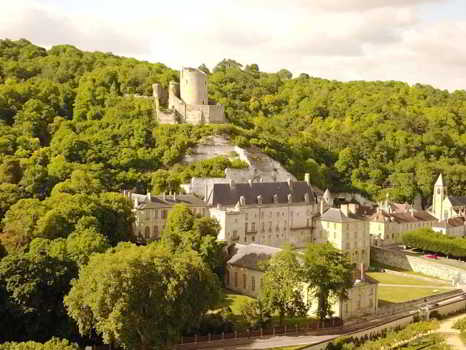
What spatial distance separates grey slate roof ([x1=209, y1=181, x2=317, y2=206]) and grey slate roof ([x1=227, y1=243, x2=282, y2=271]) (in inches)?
290

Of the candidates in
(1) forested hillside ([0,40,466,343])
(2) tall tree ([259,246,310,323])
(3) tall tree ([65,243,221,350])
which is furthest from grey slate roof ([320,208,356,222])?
(3) tall tree ([65,243,221,350])

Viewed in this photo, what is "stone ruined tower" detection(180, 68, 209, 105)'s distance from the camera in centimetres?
8294

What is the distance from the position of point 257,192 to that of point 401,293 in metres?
15.8

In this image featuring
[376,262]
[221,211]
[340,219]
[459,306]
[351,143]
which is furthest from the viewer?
[351,143]

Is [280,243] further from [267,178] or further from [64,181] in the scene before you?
[64,181]

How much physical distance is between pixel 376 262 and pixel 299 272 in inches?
1034

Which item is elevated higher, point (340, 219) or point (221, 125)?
point (221, 125)

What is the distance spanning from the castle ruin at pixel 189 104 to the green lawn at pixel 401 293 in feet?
119

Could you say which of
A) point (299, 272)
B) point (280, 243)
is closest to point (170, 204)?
point (280, 243)

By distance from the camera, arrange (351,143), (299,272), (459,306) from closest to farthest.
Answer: (299,272) → (459,306) → (351,143)

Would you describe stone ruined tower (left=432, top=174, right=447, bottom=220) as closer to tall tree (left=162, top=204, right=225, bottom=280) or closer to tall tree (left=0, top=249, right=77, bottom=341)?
tall tree (left=162, top=204, right=225, bottom=280)

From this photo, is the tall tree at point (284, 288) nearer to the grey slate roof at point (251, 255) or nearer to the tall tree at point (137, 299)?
the tall tree at point (137, 299)

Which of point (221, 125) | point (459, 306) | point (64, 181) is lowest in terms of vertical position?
point (459, 306)

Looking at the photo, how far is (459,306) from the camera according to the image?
5028 cm
